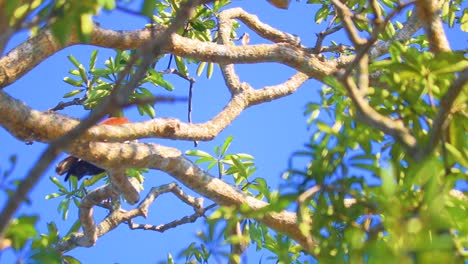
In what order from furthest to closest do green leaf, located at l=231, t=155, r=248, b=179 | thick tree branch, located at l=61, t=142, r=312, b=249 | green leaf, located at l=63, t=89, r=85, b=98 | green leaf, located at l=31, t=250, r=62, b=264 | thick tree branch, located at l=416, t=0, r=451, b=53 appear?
green leaf, located at l=63, t=89, r=85, b=98 → green leaf, located at l=231, t=155, r=248, b=179 → thick tree branch, located at l=61, t=142, r=312, b=249 → thick tree branch, located at l=416, t=0, r=451, b=53 → green leaf, located at l=31, t=250, r=62, b=264

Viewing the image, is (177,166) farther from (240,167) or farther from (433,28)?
(433,28)

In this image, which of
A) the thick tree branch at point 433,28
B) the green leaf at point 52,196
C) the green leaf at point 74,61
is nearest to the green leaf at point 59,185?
the green leaf at point 52,196

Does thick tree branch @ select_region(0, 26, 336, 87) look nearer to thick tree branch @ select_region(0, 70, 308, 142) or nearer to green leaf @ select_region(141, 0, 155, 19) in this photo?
thick tree branch @ select_region(0, 70, 308, 142)

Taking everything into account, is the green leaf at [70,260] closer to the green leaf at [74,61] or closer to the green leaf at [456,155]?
the green leaf at [74,61]

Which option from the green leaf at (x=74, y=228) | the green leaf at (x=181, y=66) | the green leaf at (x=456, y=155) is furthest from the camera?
the green leaf at (x=181, y=66)

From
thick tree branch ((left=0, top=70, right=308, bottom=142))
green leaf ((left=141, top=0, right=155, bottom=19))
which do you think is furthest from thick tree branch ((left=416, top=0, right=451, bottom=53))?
green leaf ((left=141, top=0, right=155, bottom=19))

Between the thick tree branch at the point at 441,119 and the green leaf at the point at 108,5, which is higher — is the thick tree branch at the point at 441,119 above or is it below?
below

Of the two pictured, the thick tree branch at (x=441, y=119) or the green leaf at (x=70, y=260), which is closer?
the thick tree branch at (x=441, y=119)

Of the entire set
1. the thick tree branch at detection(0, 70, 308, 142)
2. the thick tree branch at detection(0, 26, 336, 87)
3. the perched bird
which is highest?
the thick tree branch at detection(0, 26, 336, 87)

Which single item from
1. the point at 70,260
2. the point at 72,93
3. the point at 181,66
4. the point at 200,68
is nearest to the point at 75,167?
the point at 70,260

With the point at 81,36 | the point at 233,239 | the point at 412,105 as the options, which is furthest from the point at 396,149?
the point at 81,36

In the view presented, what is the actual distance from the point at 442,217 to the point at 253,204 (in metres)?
2.18

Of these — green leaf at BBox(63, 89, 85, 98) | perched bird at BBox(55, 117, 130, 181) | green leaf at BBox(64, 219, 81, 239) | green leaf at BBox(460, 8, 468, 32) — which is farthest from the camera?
green leaf at BBox(460, 8, 468, 32)

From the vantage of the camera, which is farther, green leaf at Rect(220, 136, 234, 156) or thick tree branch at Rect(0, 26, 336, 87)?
green leaf at Rect(220, 136, 234, 156)
